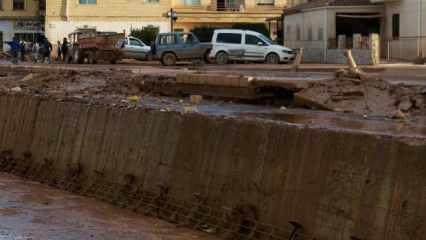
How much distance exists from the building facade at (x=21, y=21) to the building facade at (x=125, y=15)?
5.72 metres

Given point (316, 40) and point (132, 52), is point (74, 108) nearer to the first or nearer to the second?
point (132, 52)

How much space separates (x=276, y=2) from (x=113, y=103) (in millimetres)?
51010

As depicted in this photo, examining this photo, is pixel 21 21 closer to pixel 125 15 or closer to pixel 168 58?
pixel 125 15

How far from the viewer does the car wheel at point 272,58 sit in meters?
45.5

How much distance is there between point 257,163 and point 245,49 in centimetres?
3383

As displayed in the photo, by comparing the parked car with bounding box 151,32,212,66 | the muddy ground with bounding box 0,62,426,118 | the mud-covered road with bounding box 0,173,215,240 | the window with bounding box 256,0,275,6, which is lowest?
the mud-covered road with bounding box 0,173,215,240

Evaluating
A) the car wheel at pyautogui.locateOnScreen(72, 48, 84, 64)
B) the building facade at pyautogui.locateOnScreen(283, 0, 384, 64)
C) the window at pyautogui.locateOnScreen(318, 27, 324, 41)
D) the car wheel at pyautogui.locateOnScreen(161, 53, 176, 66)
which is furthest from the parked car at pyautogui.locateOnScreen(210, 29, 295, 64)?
the car wheel at pyautogui.locateOnScreen(72, 48, 84, 64)

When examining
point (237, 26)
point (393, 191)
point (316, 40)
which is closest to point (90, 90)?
point (393, 191)

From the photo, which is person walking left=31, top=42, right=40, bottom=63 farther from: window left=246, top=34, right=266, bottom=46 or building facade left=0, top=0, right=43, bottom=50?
building facade left=0, top=0, right=43, bottom=50

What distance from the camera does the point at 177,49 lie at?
45000 mm

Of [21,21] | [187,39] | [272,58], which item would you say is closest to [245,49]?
[272,58]

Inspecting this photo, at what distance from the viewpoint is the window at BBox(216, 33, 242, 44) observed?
4612cm

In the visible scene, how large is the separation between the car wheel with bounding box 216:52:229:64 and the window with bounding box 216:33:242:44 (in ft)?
2.82

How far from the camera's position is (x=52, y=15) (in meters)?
66.2
